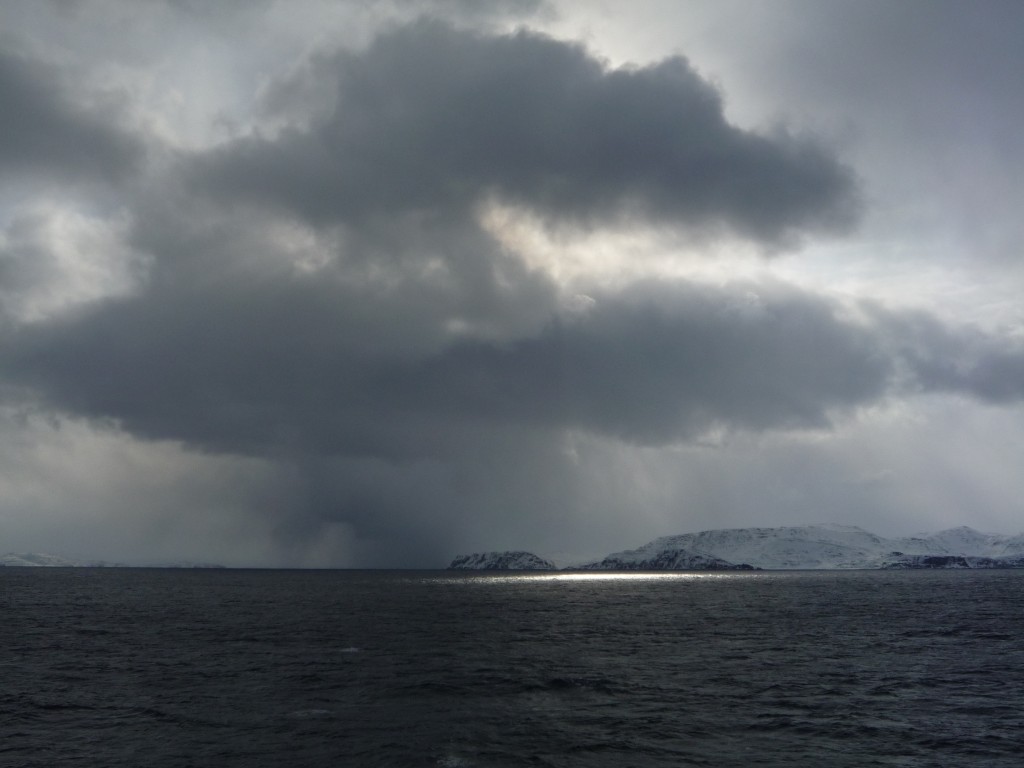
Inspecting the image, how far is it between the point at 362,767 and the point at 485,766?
23.3ft

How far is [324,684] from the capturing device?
6253cm

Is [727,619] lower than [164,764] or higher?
lower

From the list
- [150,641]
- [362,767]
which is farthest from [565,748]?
[150,641]

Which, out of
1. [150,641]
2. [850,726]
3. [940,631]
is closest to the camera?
[850,726]

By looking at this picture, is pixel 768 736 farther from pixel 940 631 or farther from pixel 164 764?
pixel 940 631

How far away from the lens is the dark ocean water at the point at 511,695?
140 ft

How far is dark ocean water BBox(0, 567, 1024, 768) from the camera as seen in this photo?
42.6 meters

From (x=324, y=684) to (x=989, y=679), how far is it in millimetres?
63570

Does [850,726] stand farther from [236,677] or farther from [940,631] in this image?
[940,631]

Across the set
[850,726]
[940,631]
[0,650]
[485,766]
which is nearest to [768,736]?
[850,726]

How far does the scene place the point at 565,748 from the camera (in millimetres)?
43188

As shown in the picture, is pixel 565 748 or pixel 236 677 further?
pixel 236 677

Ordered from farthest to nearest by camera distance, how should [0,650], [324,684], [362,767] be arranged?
[0,650], [324,684], [362,767]

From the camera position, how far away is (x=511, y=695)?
2319 inches
